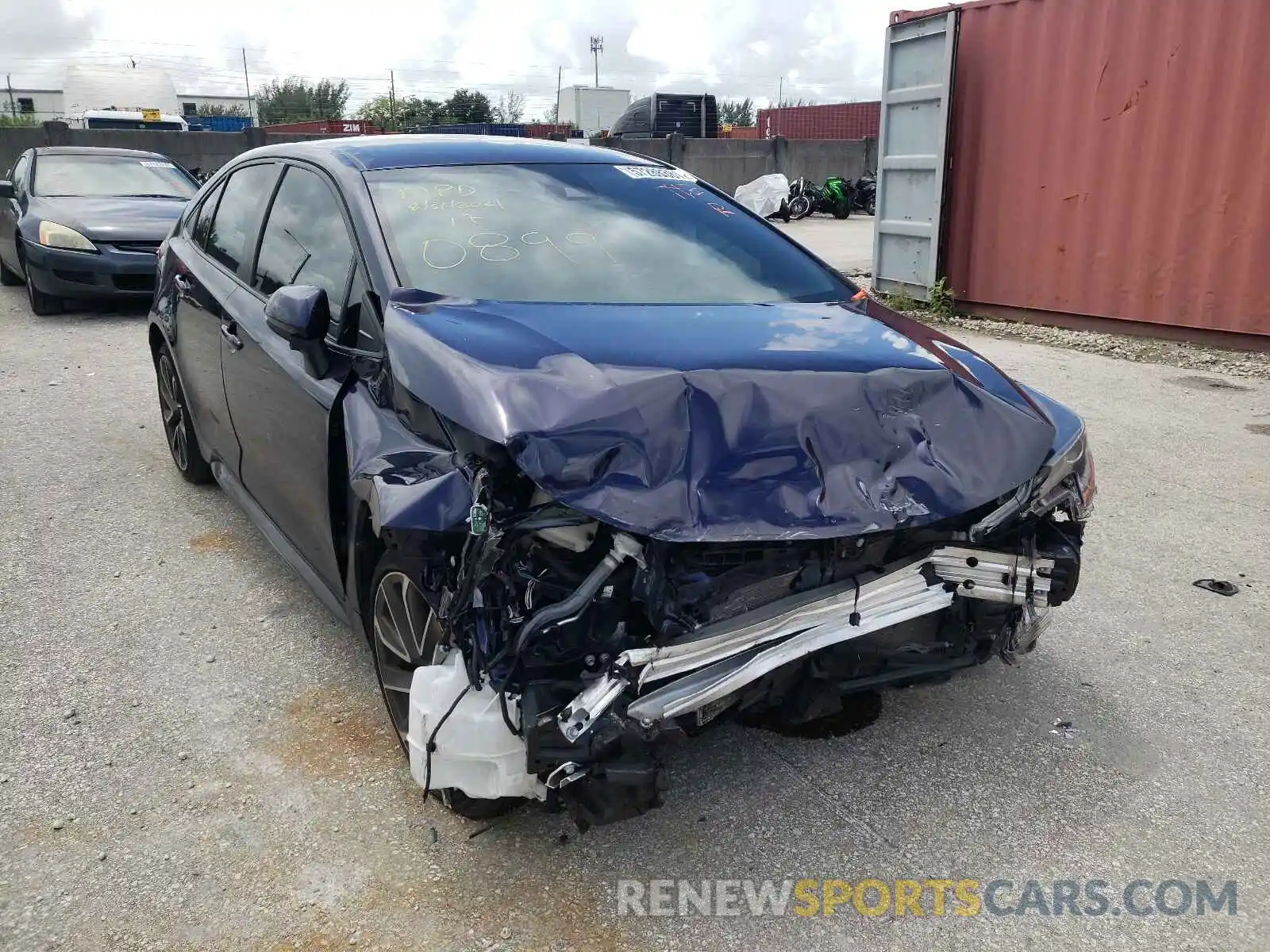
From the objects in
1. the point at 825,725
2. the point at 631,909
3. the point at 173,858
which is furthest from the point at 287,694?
the point at 825,725

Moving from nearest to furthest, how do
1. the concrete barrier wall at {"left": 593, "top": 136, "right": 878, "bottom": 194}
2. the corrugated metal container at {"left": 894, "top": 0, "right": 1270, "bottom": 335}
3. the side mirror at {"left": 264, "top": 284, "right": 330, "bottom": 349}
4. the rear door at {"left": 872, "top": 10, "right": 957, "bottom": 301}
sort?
the side mirror at {"left": 264, "top": 284, "right": 330, "bottom": 349} → the corrugated metal container at {"left": 894, "top": 0, "right": 1270, "bottom": 335} → the rear door at {"left": 872, "top": 10, "right": 957, "bottom": 301} → the concrete barrier wall at {"left": 593, "top": 136, "right": 878, "bottom": 194}

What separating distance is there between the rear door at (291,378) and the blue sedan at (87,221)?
565 cm

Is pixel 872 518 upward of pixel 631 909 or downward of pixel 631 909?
upward

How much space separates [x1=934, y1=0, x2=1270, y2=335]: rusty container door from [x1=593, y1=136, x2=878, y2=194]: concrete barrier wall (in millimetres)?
14644

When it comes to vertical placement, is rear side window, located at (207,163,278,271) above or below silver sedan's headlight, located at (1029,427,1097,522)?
above

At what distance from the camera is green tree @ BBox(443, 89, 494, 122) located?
174 ft

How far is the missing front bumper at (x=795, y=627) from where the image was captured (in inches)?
86.1

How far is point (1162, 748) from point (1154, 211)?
656cm

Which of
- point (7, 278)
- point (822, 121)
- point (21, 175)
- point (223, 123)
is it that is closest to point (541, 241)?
point (21, 175)

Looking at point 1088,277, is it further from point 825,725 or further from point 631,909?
point 631,909

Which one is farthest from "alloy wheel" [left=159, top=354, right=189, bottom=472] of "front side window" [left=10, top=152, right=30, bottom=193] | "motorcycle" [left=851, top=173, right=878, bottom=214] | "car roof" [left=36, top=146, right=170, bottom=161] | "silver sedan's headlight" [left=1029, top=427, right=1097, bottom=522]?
"motorcycle" [left=851, top=173, right=878, bottom=214]

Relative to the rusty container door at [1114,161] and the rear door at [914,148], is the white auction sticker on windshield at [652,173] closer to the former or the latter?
the rusty container door at [1114,161]

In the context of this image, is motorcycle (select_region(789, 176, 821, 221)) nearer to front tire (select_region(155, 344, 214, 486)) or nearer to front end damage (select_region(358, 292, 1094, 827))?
front tire (select_region(155, 344, 214, 486))

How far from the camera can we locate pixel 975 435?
8.25ft
